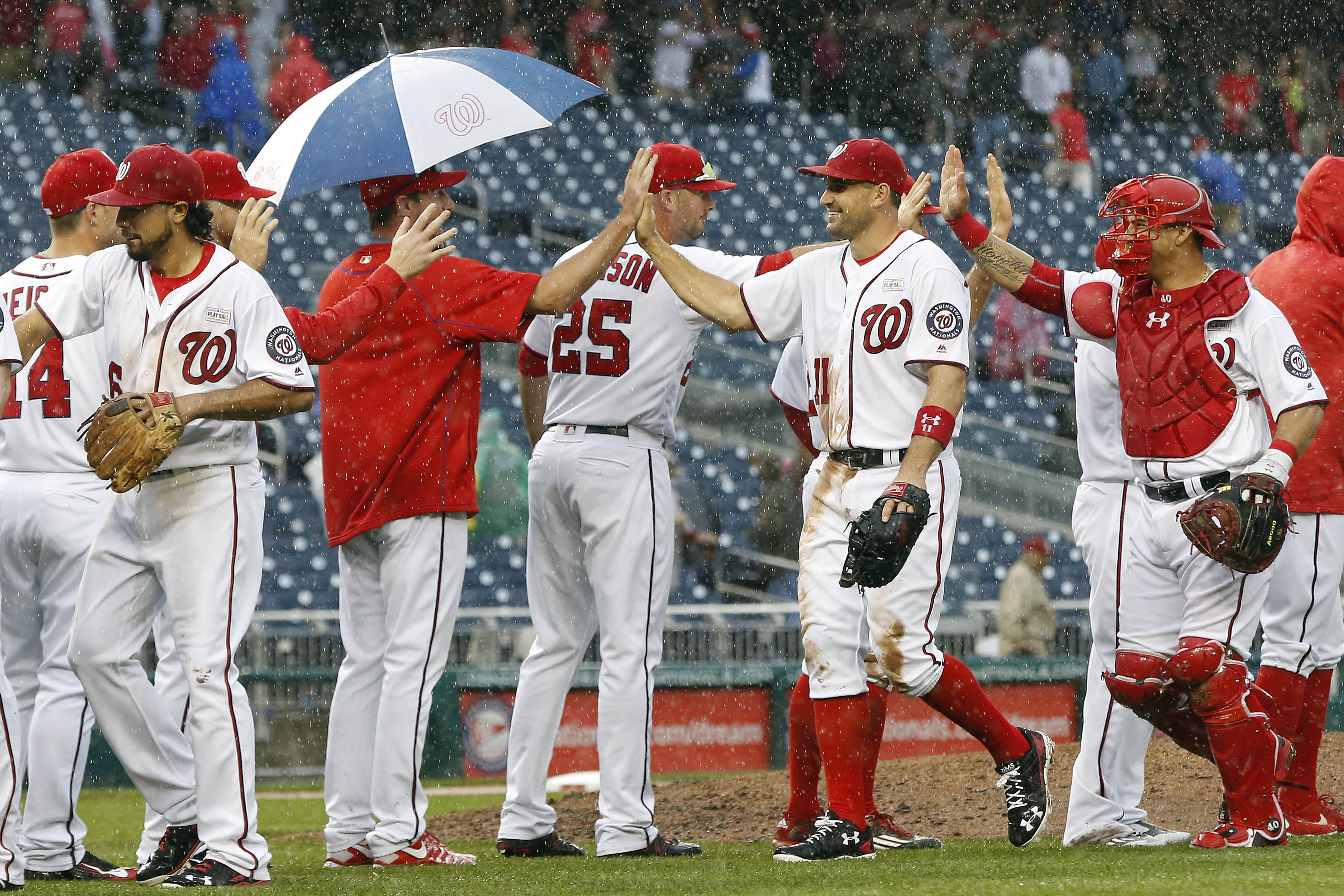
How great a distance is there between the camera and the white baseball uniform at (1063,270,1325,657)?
14.2ft

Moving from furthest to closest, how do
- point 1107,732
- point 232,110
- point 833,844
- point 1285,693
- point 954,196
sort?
point 232,110 < point 1285,693 < point 1107,732 < point 954,196 < point 833,844

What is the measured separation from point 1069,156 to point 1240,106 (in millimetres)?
2466

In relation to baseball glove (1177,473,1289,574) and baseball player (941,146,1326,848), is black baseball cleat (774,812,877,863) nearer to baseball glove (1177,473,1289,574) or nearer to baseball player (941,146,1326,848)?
baseball player (941,146,1326,848)

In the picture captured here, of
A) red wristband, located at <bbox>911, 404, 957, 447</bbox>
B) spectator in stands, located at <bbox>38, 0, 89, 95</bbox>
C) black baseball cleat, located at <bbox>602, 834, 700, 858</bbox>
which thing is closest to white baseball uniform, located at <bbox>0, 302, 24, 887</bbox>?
black baseball cleat, located at <bbox>602, 834, 700, 858</bbox>

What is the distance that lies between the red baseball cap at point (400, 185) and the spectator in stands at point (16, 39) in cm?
1103

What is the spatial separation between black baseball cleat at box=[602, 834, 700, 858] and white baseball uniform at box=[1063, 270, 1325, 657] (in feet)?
4.91

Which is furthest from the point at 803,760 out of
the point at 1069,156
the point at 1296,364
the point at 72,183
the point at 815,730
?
the point at 1069,156

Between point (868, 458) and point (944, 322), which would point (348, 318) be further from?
point (944, 322)

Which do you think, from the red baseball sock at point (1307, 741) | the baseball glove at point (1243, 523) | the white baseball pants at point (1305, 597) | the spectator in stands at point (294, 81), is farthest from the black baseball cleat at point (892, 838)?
the spectator in stands at point (294, 81)

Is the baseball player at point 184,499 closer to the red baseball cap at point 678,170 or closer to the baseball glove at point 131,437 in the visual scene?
the baseball glove at point 131,437

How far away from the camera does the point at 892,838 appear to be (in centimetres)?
499

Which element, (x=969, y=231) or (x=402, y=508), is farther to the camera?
(x=402, y=508)

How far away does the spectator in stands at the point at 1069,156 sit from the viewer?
642 inches

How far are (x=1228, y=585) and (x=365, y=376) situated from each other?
8.50 feet
